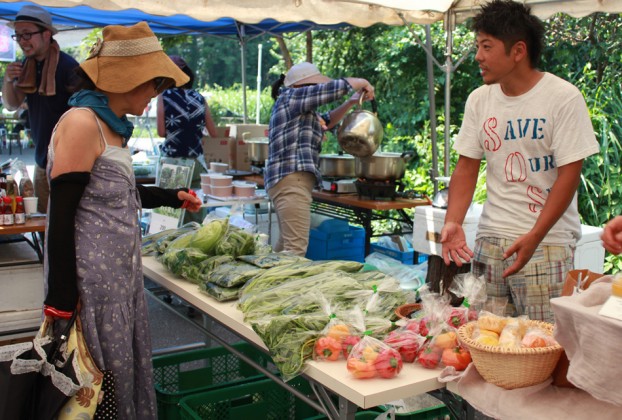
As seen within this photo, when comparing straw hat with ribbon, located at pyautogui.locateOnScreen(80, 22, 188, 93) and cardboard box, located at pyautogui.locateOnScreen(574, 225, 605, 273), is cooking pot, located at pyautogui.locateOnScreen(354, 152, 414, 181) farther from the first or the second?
straw hat with ribbon, located at pyautogui.locateOnScreen(80, 22, 188, 93)

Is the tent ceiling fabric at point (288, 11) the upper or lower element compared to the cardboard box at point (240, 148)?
upper

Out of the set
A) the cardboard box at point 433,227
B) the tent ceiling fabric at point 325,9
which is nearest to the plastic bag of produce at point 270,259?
the cardboard box at point 433,227

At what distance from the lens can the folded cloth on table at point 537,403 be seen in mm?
1787

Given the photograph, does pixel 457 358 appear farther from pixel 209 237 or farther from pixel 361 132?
pixel 361 132

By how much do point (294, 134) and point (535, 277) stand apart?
2587 mm

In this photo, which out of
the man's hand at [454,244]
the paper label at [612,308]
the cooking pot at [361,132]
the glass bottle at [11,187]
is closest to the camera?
the paper label at [612,308]

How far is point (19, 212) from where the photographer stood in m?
4.27

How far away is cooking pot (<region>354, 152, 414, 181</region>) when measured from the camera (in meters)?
5.79

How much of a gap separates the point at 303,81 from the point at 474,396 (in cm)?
335

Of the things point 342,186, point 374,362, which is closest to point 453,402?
point 374,362

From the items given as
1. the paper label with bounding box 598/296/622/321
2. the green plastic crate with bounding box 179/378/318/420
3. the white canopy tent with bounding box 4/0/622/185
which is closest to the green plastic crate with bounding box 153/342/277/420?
the green plastic crate with bounding box 179/378/318/420

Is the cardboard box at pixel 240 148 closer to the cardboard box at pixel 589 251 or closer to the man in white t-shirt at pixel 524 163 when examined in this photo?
the cardboard box at pixel 589 251

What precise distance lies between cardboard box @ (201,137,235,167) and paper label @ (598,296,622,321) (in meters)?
5.97

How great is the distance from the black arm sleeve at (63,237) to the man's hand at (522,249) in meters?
1.60
